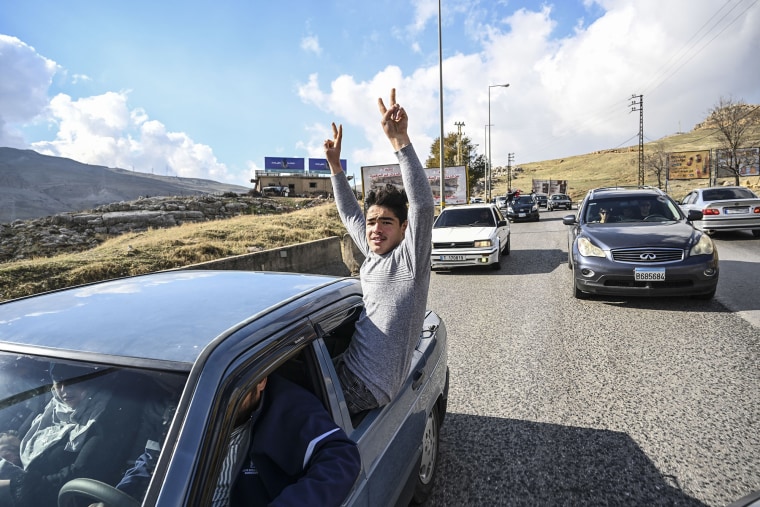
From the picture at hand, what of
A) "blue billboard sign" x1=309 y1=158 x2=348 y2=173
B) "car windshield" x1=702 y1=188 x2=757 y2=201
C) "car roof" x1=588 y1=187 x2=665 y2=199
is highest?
"blue billboard sign" x1=309 y1=158 x2=348 y2=173

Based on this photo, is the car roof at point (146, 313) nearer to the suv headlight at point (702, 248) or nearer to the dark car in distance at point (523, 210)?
the suv headlight at point (702, 248)

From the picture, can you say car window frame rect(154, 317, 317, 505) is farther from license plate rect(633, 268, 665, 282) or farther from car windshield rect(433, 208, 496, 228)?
car windshield rect(433, 208, 496, 228)

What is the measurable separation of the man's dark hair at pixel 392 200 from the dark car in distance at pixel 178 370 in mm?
510

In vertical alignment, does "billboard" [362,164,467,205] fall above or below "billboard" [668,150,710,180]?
below

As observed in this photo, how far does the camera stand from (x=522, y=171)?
505 ft

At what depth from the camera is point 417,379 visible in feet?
8.24

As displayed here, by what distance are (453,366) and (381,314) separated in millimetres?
2924

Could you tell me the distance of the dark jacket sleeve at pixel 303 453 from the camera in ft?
4.54

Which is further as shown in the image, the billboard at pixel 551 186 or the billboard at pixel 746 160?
the billboard at pixel 551 186

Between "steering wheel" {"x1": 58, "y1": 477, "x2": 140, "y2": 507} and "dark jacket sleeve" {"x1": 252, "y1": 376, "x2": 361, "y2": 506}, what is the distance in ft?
1.28

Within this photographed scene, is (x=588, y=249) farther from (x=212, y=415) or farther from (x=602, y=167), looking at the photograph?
(x=602, y=167)

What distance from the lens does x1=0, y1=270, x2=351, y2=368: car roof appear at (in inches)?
59.2

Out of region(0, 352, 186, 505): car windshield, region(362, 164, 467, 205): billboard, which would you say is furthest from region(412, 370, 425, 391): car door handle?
region(362, 164, 467, 205): billboard

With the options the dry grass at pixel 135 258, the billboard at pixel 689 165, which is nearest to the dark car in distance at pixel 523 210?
the dry grass at pixel 135 258
